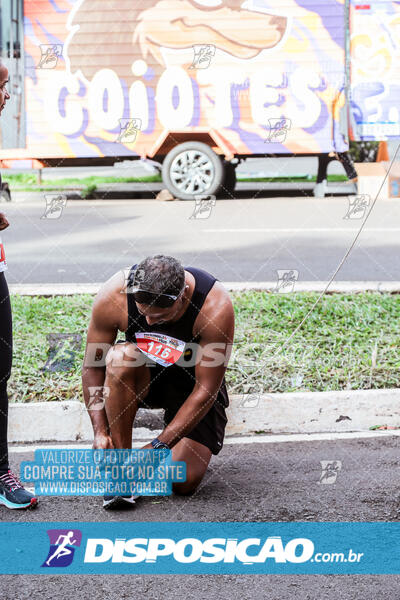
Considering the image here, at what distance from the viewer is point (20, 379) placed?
4742mm

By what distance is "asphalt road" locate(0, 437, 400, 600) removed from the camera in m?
2.82

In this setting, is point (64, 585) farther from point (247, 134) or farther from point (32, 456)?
point (247, 134)

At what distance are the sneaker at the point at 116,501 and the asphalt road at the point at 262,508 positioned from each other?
36 mm

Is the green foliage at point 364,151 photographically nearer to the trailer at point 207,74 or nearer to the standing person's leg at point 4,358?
the trailer at point 207,74

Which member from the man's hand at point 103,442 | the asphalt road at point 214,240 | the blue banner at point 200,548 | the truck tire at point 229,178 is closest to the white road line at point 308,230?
the asphalt road at point 214,240

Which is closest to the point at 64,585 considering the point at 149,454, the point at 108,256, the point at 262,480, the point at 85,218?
the point at 149,454

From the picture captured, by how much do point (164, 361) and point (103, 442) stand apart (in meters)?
0.43

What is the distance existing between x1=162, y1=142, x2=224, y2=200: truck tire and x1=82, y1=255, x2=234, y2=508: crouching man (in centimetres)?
974

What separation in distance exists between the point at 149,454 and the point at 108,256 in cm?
495

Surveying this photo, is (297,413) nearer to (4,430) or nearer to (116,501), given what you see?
(116,501)

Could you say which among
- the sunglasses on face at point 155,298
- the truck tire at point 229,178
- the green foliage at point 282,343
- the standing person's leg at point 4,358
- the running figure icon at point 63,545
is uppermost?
the sunglasses on face at point 155,298

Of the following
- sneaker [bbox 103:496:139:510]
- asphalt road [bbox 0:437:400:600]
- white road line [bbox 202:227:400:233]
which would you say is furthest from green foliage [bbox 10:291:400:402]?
white road line [bbox 202:227:400:233]

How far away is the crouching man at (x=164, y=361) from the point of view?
3490 millimetres

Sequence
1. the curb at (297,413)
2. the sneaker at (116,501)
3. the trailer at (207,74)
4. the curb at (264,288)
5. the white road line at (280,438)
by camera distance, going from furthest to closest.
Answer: the trailer at (207,74)
the curb at (264,288)
the curb at (297,413)
the white road line at (280,438)
the sneaker at (116,501)
